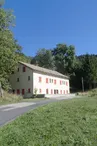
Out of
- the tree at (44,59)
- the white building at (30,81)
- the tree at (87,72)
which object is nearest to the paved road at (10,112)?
the white building at (30,81)

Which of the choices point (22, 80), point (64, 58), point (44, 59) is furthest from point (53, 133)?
point (44, 59)

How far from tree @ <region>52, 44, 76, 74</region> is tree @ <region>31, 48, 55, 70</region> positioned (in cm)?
253

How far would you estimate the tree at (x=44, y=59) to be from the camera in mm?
82375

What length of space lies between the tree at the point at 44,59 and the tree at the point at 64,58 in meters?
2.53

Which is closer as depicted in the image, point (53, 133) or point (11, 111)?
point (53, 133)

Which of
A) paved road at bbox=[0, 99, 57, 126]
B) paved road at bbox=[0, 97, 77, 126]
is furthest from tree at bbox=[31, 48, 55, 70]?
paved road at bbox=[0, 99, 57, 126]

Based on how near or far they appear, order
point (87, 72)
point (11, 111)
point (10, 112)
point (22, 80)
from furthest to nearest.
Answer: point (87, 72) → point (22, 80) → point (11, 111) → point (10, 112)

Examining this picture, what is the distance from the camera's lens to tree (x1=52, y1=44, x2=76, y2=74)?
261 feet

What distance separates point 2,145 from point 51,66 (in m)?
76.1

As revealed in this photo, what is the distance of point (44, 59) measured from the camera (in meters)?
85.0

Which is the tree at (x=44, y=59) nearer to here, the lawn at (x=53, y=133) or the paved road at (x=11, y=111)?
the paved road at (x=11, y=111)

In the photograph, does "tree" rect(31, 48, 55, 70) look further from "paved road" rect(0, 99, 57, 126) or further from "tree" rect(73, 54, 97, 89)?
"paved road" rect(0, 99, 57, 126)

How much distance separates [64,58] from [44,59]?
27.1 feet

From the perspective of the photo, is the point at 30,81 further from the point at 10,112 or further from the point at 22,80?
the point at 10,112
